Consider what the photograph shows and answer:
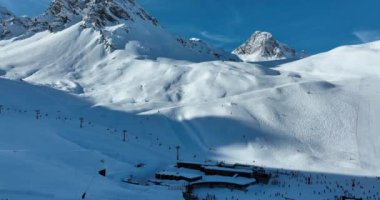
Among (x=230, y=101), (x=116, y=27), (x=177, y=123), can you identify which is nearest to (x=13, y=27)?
(x=116, y=27)

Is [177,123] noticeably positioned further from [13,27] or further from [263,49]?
[263,49]

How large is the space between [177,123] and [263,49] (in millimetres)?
140702

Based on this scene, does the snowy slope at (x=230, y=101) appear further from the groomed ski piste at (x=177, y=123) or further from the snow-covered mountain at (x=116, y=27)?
the snow-covered mountain at (x=116, y=27)

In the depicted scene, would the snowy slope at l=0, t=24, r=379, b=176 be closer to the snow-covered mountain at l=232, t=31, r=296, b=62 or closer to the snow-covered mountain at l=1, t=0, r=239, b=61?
the snow-covered mountain at l=1, t=0, r=239, b=61

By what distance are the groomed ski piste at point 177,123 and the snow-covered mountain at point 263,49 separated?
9594cm

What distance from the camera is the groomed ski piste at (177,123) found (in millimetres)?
19375

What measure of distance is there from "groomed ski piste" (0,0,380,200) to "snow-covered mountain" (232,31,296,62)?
95.9 metres

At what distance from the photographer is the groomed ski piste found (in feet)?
63.6

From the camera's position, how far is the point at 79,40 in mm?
89000

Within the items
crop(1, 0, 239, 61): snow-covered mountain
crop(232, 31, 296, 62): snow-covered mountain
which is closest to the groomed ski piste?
crop(1, 0, 239, 61): snow-covered mountain

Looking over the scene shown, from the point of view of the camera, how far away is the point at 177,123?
42.4 meters

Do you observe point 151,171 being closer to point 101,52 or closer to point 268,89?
point 268,89

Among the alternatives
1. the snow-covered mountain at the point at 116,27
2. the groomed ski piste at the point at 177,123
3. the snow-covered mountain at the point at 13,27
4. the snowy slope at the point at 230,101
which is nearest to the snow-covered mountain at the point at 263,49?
the snow-covered mountain at the point at 116,27

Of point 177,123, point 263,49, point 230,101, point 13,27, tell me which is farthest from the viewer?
point 263,49
